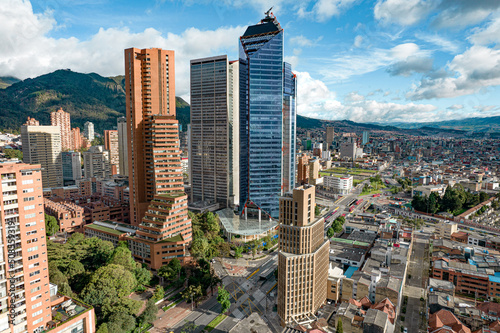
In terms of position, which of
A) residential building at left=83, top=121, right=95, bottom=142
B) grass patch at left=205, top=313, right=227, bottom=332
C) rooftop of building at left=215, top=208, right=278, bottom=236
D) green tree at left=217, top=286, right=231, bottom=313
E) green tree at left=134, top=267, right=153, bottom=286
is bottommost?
grass patch at left=205, top=313, right=227, bottom=332

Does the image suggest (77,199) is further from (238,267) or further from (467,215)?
(467,215)

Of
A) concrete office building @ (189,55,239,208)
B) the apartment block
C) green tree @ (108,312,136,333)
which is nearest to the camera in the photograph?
green tree @ (108,312,136,333)

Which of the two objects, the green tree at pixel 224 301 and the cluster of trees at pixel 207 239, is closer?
the green tree at pixel 224 301

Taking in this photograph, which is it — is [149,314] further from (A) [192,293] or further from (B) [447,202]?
(B) [447,202]

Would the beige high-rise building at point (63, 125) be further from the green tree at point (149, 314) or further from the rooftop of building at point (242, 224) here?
the green tree at point (149, 314)

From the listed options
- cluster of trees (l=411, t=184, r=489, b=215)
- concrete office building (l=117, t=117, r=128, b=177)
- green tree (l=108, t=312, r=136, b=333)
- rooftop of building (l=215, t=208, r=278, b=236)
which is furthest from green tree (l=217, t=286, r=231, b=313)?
concrete office building (l=117, t=117, r=128, b=177)

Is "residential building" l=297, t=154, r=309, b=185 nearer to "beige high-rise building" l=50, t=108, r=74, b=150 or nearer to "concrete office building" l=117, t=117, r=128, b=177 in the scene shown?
"concrete office building" l=117, t=117, r=128, b=177

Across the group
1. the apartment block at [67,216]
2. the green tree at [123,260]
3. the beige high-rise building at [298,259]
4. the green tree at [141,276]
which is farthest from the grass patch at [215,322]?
the apartment block at [67,216]
